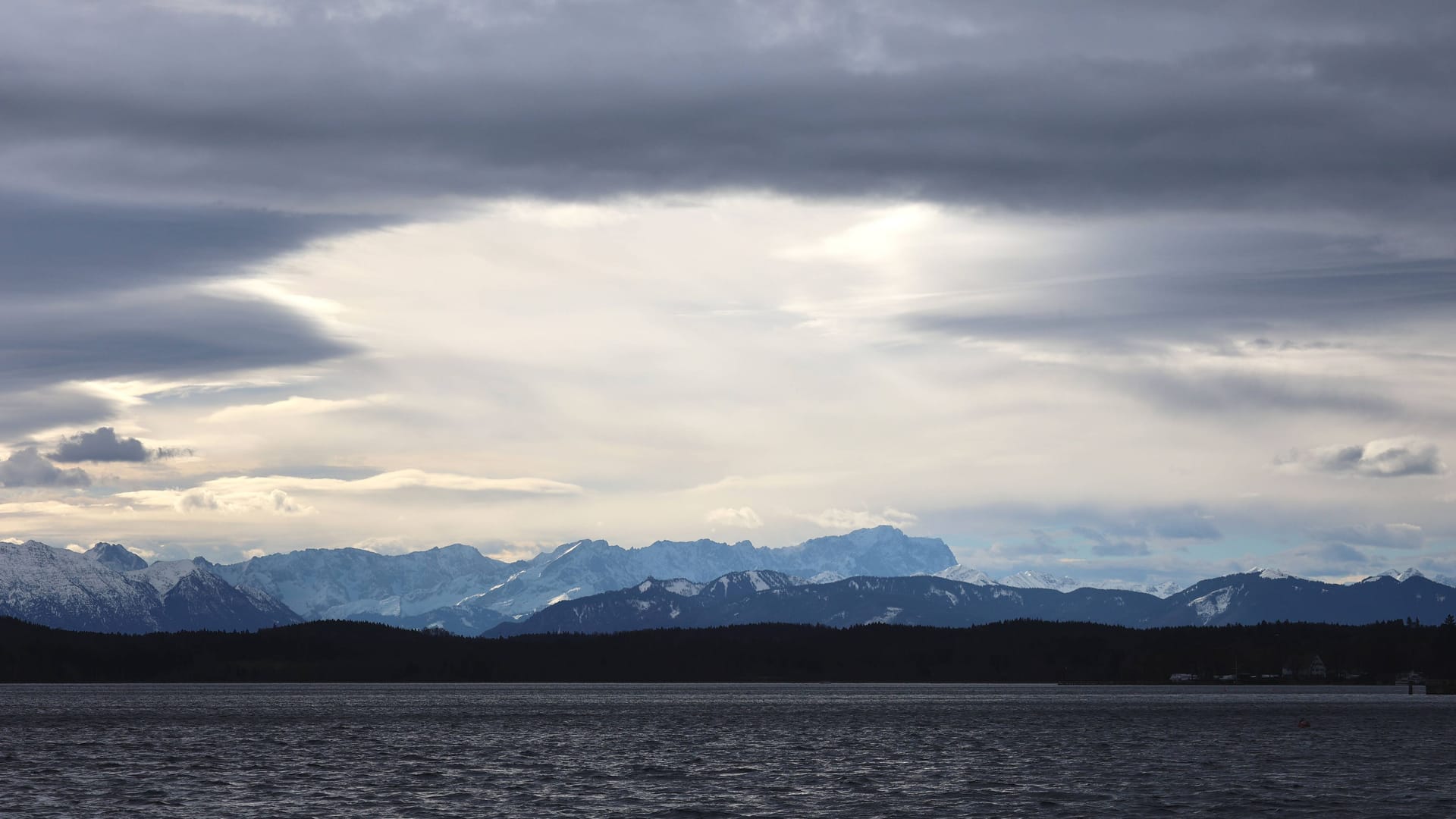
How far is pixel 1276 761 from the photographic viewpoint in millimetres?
119750

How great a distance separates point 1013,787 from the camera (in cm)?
9931

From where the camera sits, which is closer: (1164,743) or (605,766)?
(605,766)

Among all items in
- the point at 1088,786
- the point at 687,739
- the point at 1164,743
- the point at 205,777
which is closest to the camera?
the point at 1088,786

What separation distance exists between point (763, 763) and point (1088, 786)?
30.6 m

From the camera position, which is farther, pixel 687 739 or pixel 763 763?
pixel 687 739

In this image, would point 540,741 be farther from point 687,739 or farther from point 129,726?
point 129,726

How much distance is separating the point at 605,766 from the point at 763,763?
43.1ft

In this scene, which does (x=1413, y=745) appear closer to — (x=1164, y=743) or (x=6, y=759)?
(x=1164, y=743)

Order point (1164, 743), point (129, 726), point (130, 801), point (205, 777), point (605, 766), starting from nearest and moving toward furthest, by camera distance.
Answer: point (130, 801)
point (205, 777)
point (605, 766)
point (1164, 743)
point (129, 726)

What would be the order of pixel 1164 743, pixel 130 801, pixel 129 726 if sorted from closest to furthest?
1. pixel 130 801
2. pixel 1164 743
3. pixel 129 726

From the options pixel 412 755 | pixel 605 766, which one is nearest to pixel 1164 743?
pixel 605 766

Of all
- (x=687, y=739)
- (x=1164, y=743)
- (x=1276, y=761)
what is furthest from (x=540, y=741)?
(x=1276, y=761)

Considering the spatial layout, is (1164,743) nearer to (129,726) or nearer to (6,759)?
(6,759)

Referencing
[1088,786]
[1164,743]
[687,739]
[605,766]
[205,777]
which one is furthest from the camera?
[687,739]
